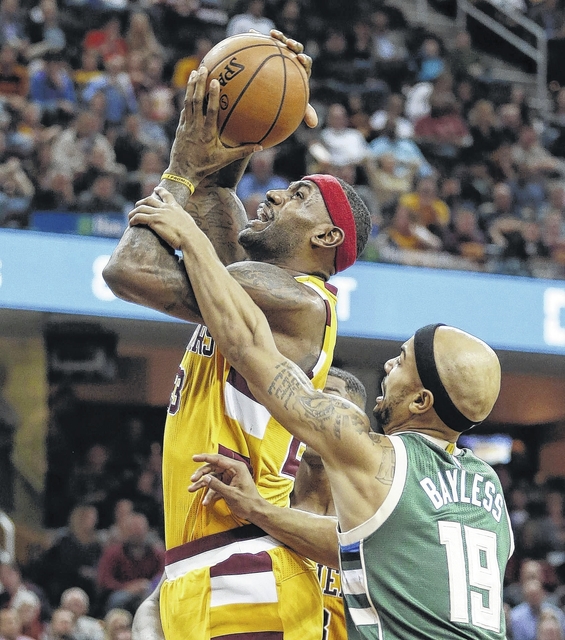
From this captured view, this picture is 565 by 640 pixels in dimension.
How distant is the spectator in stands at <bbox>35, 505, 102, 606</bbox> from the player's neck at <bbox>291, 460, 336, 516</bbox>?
18.6 ft

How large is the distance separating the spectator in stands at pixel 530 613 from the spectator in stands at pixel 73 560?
12.6 feet

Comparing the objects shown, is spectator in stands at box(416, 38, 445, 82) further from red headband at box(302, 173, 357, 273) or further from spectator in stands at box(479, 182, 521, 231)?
red headband at box(302, 173, 357, 273)

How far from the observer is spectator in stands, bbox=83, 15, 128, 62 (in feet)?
42.0

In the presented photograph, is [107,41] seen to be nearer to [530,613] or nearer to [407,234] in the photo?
[407,234]

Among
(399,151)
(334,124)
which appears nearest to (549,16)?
(399,151)

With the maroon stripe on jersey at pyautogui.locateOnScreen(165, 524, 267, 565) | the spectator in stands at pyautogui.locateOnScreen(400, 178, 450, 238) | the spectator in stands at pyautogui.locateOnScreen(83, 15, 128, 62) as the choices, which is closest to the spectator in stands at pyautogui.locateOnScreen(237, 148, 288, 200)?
the spectator in stands at pyautogui.locateOnScreen(400, 178, 450, 238)

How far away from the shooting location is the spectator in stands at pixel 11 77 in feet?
38.2

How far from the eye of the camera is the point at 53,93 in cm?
1175

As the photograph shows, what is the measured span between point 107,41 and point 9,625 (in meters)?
6.84

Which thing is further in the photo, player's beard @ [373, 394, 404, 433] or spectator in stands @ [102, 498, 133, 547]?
spectator in stands @ [102, 498, 133, 547]

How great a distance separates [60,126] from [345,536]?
8.80 metres

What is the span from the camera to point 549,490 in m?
14.1

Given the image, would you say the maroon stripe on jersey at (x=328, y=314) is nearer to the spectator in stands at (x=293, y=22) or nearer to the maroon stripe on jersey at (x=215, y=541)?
the maroon stripe on jersey at (x=215, y=541)

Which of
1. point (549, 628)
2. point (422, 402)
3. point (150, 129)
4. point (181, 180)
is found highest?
point (181, 180)
